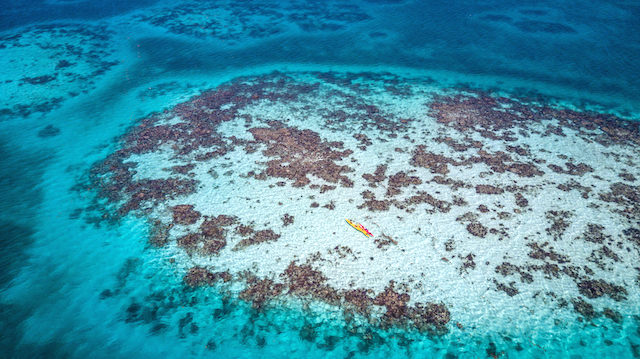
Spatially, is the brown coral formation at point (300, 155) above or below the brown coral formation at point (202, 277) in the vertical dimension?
above

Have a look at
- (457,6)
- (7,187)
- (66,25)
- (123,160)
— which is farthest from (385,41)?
(66,25)

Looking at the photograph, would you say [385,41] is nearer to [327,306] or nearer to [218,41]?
[218,41]

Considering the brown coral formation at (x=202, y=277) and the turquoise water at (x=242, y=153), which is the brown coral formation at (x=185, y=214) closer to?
the turquoise water at (x=242, y=153)

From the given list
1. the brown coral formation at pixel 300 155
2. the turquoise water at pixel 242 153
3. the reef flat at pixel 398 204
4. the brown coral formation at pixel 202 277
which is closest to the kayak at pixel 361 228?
the reef flat at pixel 398 204

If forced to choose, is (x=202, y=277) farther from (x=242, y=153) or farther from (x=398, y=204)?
(x=398, y=204)

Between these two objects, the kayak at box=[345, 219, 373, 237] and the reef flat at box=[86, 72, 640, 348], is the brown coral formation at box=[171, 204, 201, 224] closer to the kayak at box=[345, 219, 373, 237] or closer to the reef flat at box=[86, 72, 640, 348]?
the reef flat at box=[86, 72, 640, 348]

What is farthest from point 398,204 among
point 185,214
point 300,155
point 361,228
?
point 185,214
